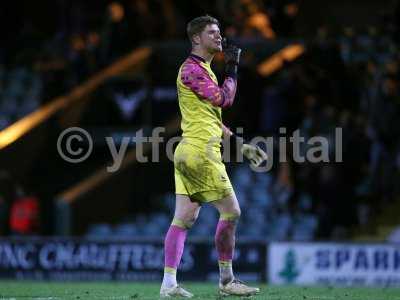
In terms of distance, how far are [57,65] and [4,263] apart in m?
6.42

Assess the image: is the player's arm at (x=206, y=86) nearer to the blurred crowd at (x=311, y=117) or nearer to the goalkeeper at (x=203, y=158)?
the goalkeeper at (x=203, y=158)

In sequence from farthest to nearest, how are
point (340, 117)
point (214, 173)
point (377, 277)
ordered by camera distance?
point (340, 117) → point (377, 277) → point (214, 173)

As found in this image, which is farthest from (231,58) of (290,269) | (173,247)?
(290,269)

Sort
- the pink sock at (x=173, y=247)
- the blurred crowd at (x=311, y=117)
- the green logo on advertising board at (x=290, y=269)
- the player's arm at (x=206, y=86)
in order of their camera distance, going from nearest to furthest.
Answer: the player's arm at (x=206, y=86)
the pink sock at (x=173, y=247)
the green logo on advertising board at (x=290, y=269)
the blurred crowd at (x=311, y=117)

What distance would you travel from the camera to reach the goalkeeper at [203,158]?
1017cm

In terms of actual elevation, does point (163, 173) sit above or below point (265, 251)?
above

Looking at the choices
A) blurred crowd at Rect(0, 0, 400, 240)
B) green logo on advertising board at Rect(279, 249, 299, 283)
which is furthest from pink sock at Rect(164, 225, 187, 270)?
blurred crowd at Rect(0, 0, 400, 240)

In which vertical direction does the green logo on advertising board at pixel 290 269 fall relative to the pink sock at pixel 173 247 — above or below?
below

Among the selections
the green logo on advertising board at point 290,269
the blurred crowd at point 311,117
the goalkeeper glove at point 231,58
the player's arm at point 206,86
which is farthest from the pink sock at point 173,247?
the blurred crowd at point 311,117

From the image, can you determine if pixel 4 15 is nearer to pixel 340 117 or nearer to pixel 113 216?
pixel 113 216

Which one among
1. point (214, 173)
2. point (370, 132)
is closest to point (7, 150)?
point (370, 132)

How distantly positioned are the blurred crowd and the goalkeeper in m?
7.99

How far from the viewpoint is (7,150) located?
21.8m

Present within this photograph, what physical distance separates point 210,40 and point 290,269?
8.13m
